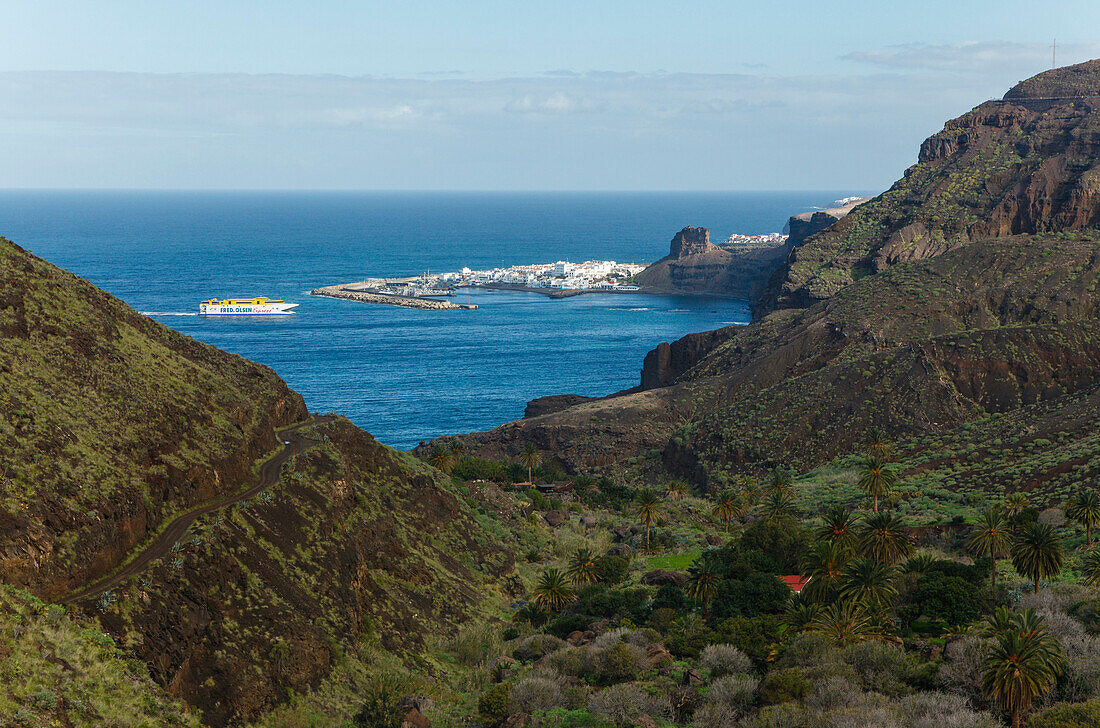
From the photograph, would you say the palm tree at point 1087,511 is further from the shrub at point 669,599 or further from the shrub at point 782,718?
the shrub at point 782,718

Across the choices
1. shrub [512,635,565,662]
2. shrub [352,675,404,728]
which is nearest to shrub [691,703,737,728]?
shrub [352,675,404,728]

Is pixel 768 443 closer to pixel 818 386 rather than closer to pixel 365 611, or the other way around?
pixel 818 386

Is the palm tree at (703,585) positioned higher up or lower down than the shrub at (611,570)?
higher up

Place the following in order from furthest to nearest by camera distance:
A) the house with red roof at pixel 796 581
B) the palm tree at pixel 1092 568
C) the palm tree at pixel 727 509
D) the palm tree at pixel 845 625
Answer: the palm tree at pixel 727 509, the house with red roof at pixel 796 581, the palm tree at pixel 1092 568, the palm tree at pixel 845 625

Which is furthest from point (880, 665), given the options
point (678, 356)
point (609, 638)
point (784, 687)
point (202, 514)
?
point (678, 356)

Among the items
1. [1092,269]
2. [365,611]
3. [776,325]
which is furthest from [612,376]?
[365,611]

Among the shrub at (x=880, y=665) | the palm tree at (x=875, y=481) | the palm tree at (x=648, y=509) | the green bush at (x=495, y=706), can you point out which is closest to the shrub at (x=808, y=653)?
the shrub at (x=880, y=665)
